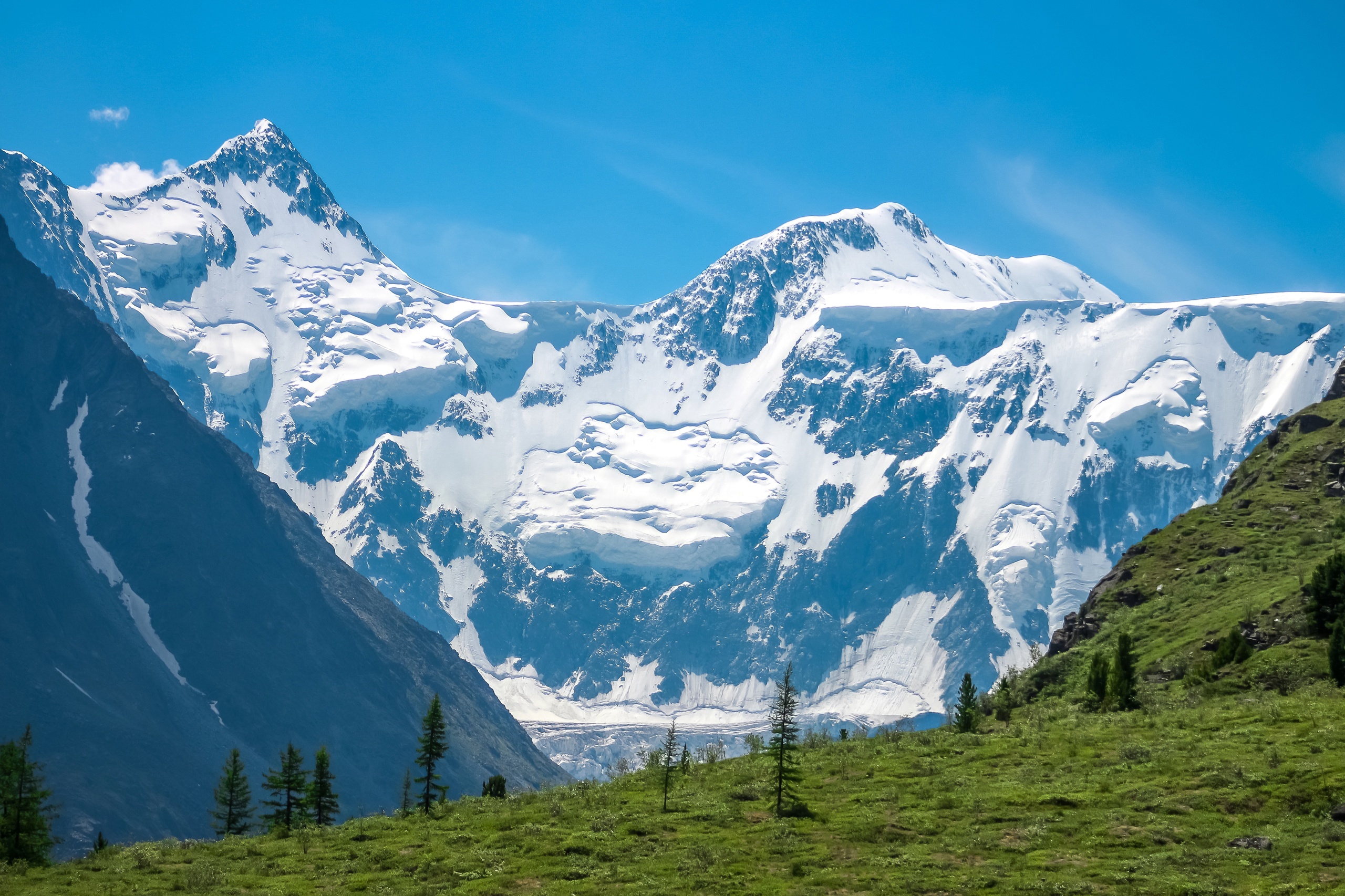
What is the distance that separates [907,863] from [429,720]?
130ft

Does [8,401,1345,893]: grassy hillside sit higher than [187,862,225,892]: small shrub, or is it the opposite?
[8,401,1345,893]: grassy hillside

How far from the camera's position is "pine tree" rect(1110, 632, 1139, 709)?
89.4 metres

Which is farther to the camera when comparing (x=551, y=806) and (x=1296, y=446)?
(x=1296, y=446)

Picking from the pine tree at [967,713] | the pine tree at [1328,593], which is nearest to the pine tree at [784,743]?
the pine tree at [967,713]

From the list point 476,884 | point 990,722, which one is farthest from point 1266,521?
point 476,884

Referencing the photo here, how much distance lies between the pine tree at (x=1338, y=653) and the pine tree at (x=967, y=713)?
71.4 ft

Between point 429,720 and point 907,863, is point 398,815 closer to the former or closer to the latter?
point 429,720

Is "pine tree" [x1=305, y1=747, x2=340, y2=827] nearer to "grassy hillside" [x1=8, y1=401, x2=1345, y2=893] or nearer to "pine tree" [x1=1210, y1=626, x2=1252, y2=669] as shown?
"grassy hillside" [x1=8, y1=401, x2=1345, y2=893]

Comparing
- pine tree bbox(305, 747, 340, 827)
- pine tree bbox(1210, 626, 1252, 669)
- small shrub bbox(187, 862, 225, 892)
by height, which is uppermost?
pine tree bbox(1210, 626, 1252, 669)

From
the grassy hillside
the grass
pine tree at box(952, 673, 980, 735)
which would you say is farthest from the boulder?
pine tree at box(952, 673, 980, 735)

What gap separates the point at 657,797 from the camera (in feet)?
243

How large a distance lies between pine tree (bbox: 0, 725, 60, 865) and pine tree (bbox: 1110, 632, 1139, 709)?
67.0 metres

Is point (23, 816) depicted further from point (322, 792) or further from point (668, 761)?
point (668, 761)

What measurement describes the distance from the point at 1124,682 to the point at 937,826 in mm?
33612
